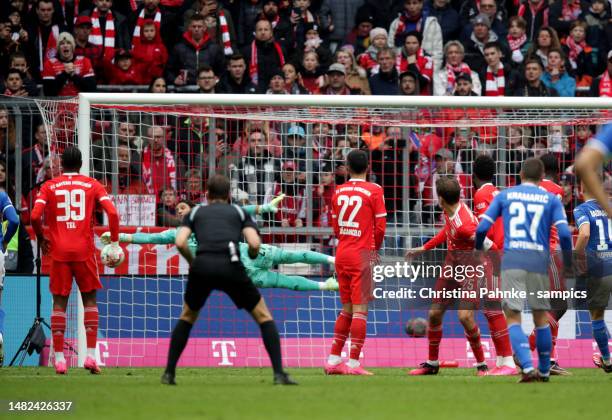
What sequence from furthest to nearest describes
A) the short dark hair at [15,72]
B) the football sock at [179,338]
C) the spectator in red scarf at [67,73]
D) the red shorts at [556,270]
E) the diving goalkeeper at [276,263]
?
the spectator in red scarf at [67,73]
the short dark hair at [15,72]
the diving goalkeeper at [276,263]
the red shorts at [556,270]
the football sock at [179,338]

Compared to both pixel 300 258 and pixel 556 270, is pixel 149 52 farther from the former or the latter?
pixel 556 270

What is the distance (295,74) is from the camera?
62.0 feet

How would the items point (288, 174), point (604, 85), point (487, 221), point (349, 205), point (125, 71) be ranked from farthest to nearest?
point (125, 71), point (604, 85), point (288, 174), point (349, 205), point (487, 221)

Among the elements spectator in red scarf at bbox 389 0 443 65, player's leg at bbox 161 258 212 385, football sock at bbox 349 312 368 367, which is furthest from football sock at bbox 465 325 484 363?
spectator in red scarf at bbox 389 0 443 65

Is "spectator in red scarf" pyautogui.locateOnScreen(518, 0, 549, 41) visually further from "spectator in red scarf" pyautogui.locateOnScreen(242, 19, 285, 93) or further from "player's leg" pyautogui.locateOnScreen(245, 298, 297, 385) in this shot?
"player's leg" pyautogui.locateOnScreen(245, 298, 297, 385)

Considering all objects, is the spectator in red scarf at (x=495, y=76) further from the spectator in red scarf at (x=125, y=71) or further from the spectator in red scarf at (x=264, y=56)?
the spectator in red scarf at (x=125, y=71)

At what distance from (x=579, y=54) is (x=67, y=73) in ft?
27.3

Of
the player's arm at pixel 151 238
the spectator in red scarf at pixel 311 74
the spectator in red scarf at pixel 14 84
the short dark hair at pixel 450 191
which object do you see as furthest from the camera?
the spectator in red scarf at pixel 311 74

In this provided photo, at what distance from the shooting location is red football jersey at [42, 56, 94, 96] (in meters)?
19.0

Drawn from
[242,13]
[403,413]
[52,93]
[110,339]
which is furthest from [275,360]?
[242,13]

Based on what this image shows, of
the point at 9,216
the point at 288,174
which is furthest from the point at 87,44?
the point at 9,216

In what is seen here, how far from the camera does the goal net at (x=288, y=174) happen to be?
15133mm

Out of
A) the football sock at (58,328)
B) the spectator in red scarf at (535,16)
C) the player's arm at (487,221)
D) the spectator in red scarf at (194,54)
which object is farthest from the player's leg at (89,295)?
the spectator in red scarf at (535,16)

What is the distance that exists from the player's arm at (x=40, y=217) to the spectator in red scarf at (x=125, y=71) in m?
6.96
